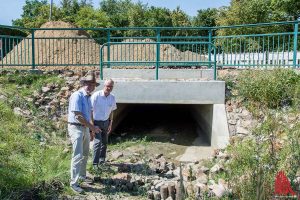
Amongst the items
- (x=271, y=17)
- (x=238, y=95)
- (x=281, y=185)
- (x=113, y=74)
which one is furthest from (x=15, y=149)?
(x=271, y=17)

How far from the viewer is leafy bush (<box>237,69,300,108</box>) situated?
9.02 m

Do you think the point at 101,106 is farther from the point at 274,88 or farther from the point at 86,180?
the point at 274,88

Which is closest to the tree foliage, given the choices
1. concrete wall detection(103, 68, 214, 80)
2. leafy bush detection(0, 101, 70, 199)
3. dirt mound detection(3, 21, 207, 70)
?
dirt mound detection(3, 21, 207, 70)

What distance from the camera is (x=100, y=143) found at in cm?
727

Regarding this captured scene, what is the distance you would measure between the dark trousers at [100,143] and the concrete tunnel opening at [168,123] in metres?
2.96

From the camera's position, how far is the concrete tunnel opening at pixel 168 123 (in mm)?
10555

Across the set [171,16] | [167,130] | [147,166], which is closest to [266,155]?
[147,166]

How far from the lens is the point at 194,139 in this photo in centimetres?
1070

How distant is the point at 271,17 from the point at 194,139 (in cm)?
1330

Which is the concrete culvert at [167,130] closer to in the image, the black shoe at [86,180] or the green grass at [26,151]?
the green grass at [26,151]

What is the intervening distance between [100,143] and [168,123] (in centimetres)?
507

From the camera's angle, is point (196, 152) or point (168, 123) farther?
point (168, 123)

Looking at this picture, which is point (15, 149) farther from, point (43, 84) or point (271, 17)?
point (271, 17)

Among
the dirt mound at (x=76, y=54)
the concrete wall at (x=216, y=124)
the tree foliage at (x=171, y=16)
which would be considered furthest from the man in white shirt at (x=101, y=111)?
the tree foliage at (x=171, y=16)
